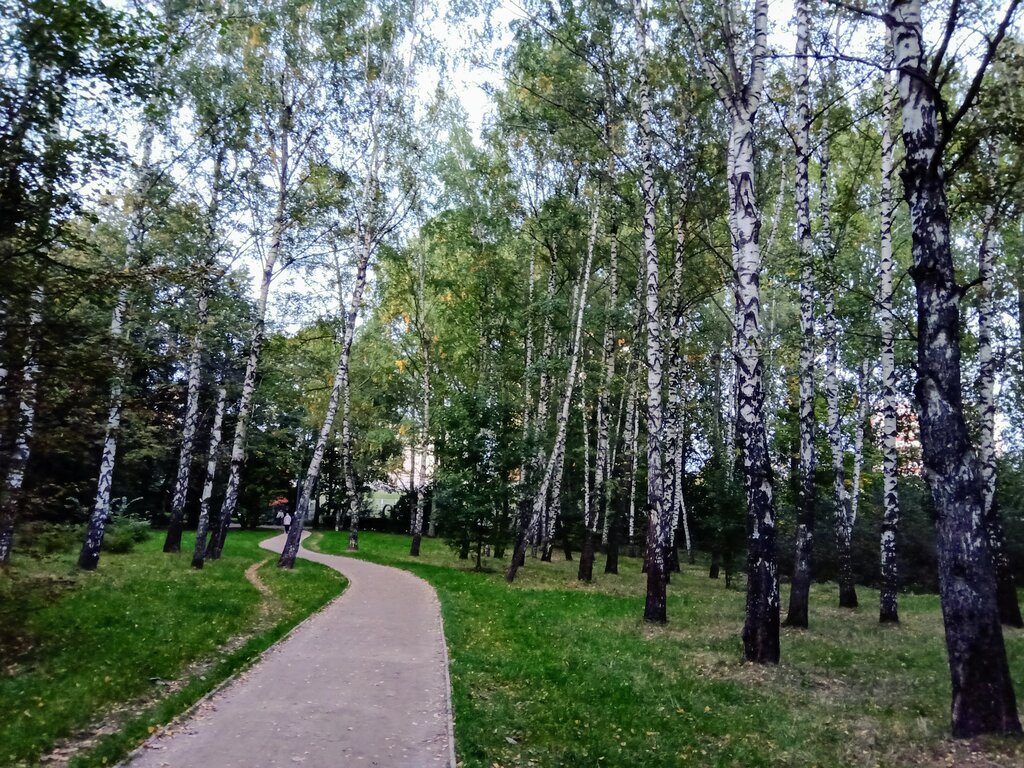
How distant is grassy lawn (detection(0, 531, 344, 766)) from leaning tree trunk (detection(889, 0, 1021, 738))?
7129mm

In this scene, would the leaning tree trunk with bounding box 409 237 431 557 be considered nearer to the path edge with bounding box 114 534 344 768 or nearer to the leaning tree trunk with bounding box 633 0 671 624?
the leaning tree trunk with bounding box 633 0 671 624

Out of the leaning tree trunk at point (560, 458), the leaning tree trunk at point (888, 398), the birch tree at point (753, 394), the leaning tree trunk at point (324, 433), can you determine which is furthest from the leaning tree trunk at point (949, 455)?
the leaning tree trunk at point (324, 433)

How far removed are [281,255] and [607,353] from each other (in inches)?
409

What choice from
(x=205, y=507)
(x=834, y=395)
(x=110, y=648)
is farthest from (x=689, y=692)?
(x=205, y=507)

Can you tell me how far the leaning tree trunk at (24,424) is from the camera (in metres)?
6.03

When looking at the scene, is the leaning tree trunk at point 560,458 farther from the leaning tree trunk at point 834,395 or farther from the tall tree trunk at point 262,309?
the tall tree trunk at point 262,309

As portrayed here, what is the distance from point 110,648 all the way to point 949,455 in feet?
31.6

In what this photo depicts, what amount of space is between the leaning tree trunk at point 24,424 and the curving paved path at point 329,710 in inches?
104

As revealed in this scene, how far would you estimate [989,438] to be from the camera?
12.4 meters

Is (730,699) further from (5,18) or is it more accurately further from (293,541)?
(293,541)

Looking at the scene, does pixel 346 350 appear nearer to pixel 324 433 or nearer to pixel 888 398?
pixel 324 433

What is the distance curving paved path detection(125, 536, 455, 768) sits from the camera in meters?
5.10

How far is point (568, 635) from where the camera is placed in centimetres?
1052

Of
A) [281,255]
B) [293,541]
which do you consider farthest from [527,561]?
[281,255]
